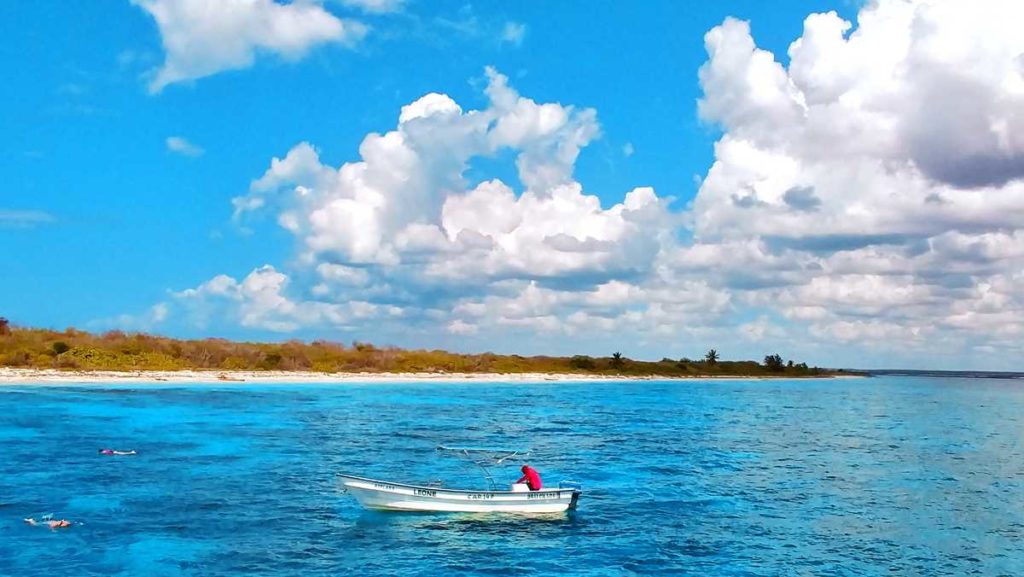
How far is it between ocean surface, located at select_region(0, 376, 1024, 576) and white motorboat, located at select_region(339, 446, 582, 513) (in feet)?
2.05

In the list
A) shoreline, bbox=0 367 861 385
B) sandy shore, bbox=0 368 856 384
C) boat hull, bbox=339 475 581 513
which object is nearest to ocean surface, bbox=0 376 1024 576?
boat hull, bbox=339 475 581 513

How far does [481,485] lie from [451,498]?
10.2 m

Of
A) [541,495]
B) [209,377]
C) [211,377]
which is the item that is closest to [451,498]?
[541,495]

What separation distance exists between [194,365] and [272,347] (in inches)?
1138

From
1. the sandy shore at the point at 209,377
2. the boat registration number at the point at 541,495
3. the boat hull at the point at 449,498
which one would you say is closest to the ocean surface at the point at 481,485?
the boat hull at the point at 449,498

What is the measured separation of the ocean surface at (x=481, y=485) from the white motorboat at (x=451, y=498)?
0.62 meters

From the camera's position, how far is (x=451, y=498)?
39781 mm

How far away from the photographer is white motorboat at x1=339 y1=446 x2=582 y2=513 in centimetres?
3906

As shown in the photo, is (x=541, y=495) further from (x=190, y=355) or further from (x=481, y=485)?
(x=190, y=355)

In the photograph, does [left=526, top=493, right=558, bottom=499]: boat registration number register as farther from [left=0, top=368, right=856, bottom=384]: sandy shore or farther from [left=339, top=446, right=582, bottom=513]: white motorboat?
[left=0, top=368, right=856, bottom=384]: sandy shore

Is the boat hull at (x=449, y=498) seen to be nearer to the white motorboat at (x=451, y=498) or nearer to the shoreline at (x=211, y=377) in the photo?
the white motorboat at (x=451, y=498)

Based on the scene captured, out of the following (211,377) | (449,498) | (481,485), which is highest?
(211,377)

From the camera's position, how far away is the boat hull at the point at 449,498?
3906 cm

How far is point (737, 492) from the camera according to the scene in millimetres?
49875
